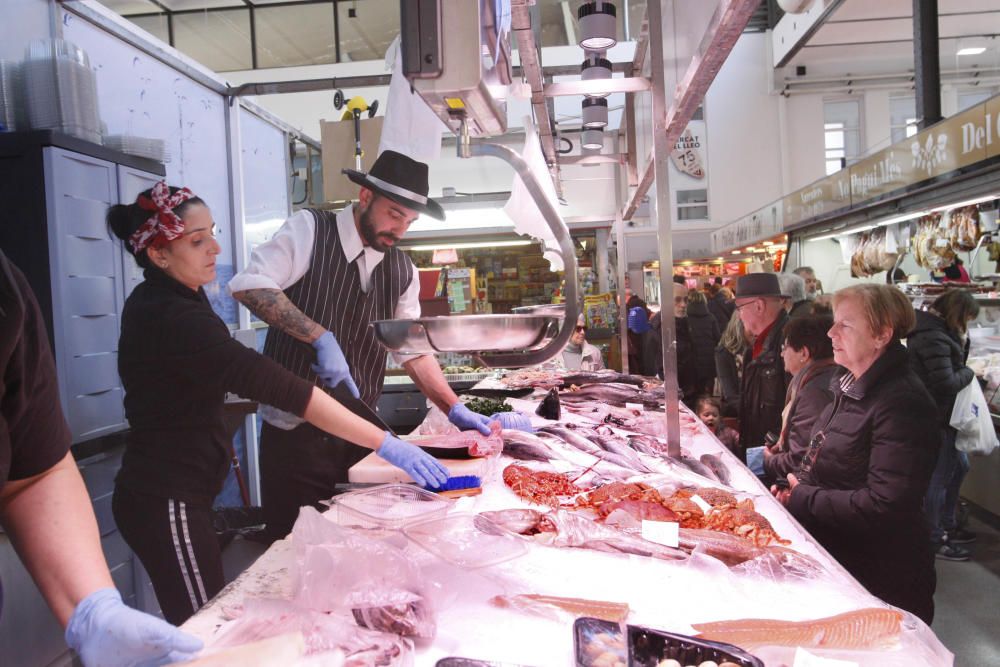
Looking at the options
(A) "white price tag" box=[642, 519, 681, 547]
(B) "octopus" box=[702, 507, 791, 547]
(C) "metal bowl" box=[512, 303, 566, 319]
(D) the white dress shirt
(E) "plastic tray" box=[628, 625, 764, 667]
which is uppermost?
(D) the white dress shirt

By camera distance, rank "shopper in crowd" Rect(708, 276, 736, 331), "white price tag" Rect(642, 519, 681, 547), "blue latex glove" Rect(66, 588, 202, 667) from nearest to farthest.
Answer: "blue latex glove" Rect(66, 588, 202, 667)
"white price tag" Rect(642, 519, 681, 547)
"shopper in crowd" Rect(708, 276, 736, 331)

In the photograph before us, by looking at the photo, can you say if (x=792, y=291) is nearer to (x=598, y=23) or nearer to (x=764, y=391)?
(x=764, y=391)

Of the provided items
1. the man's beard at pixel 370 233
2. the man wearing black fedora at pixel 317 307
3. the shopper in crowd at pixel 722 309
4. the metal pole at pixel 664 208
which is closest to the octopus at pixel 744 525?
the metal pole at pixel 664 208

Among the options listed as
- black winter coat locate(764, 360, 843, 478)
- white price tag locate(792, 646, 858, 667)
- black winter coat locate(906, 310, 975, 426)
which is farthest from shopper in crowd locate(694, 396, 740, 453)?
white price tag locate(792, 646, 858, 667)

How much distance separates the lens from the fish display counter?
1215 millimetres

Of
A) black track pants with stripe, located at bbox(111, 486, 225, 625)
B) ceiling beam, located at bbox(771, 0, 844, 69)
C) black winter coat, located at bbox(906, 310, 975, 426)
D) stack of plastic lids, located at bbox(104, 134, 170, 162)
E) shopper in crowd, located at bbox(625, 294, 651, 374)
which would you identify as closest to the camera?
black track pants with stripe, located at bbox(111, 486, 225, 625)

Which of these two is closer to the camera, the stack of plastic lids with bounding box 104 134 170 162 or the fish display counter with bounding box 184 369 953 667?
the fish display counter with bounding box 184 369 953 667

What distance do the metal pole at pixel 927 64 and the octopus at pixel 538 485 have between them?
6.77 meters

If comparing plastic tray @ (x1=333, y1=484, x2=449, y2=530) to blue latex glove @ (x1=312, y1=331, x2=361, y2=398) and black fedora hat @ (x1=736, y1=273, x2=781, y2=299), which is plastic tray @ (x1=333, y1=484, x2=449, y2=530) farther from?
black fedora hat @ (x1=736, y1=273, x2=781, y2=299)

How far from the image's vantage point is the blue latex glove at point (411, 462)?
7.25 feet

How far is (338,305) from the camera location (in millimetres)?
3066

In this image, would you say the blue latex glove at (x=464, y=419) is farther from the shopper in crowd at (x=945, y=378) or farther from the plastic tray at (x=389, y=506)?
the shopper in crowd at (x=945, y=378)

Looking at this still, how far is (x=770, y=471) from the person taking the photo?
3211 millimetres

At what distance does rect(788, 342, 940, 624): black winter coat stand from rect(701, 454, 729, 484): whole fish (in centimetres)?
28
